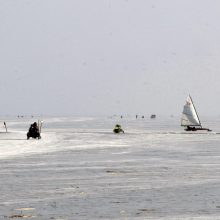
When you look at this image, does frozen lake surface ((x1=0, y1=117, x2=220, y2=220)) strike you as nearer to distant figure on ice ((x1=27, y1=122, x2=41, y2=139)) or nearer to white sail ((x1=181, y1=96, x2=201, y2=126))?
distant figure on ice ((x1=27, y1=122, x2=41, y2=139))

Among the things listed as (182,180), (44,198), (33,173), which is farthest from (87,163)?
(44,198)

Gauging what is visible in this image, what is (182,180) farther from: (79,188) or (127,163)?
(127,163)

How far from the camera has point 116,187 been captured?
72.8ft

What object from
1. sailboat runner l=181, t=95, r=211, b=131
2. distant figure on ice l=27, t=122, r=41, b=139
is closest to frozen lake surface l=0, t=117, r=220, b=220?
distant figure on ice l=27, t=122, r=41, b=139

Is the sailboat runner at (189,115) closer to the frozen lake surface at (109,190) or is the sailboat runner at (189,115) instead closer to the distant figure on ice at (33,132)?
the distant figure on ice at (33,132)

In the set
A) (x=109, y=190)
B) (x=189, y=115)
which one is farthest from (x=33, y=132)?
(x=189, y=115)

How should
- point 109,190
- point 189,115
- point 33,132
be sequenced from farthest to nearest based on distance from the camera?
point 189,115 → point 33,132 → point 109,190

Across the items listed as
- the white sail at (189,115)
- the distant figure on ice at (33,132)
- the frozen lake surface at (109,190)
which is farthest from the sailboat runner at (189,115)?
the frozen lake surface at (109,190)

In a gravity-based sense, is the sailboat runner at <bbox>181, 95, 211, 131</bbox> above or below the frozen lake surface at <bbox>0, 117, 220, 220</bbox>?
above

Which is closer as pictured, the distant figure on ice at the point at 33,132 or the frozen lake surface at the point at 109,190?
the frozen lake surface at the point at 109,190

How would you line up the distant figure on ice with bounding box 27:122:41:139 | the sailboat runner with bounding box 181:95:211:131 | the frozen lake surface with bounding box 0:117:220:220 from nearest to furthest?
the frozen lake surface with bounding box 0:117:220:220, the distant figure on ice with bounding box 27:122:41:139, the sailboat runner with bounding box 181:95:211:131

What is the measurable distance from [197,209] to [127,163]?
17.4m

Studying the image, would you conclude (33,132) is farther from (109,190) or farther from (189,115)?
(189,115)

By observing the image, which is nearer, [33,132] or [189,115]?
[33,132]
